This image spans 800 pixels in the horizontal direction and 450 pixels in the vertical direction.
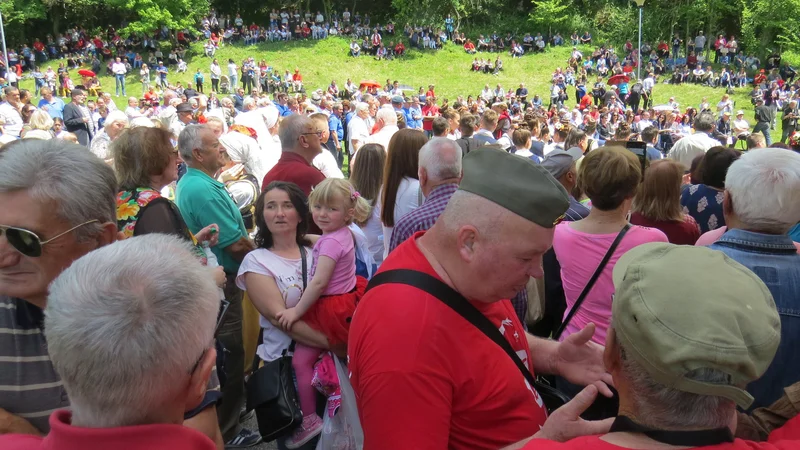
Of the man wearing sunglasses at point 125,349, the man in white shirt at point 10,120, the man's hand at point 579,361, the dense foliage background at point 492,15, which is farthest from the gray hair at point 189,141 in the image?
the dense foliage background at point 492,15

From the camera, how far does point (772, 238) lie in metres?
2.28

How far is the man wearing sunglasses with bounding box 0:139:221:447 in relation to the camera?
1642mm

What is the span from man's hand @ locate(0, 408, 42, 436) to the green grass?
32.2 m

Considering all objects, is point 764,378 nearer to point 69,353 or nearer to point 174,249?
point 174,249

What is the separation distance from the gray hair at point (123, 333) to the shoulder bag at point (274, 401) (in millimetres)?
1488

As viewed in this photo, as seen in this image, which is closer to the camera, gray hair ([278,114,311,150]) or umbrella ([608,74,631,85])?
gray hair ([278,114,311,150])

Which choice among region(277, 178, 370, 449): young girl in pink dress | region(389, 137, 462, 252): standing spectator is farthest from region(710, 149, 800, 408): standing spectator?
region(277, 178, 370, 449): young girl in pink dress

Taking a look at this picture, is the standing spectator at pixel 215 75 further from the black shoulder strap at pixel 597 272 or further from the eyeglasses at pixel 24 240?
the eyeglasses at pixel 24 240

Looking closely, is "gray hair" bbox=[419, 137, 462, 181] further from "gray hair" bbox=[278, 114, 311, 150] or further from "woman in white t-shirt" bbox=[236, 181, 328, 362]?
"gray hair" bbox=[278, 114, 311, 150]

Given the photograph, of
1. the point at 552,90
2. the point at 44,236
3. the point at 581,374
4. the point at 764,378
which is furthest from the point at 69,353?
the point at 552,90

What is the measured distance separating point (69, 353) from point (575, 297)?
234 centimetres

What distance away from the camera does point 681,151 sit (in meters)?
6.16

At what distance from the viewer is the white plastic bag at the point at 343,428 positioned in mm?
2654

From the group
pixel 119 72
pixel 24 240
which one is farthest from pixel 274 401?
pixel 119 72
